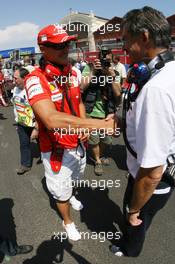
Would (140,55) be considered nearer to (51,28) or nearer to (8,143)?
(51,28)

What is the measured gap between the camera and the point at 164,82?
→ 1309 mm

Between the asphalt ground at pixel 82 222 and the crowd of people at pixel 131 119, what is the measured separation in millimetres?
144

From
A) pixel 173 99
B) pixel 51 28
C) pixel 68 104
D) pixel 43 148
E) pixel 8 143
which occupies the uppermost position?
pixel 51 28

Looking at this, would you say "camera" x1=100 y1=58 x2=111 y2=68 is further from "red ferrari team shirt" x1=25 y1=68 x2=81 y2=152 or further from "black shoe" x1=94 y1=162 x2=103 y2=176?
"black shoe" x1=94 y1=162 x2=103 y2=176

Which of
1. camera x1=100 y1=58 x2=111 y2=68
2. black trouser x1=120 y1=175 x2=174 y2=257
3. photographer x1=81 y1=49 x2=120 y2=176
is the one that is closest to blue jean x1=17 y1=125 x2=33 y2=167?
photographer x1=81 y1=49 x2=120 y2=176

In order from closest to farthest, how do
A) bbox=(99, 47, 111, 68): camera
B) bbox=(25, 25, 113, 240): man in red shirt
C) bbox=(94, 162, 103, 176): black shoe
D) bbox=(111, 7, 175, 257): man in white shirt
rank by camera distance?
bbox=(111, 7, 175, 257): man in white shirt → bbox=(25, 25, 113, 240): man in red shirt → bbox=(99, 47, 111, 68): camera → bbox=(94, 162, 103, 176): black shoe

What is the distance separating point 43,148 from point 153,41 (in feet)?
4.78

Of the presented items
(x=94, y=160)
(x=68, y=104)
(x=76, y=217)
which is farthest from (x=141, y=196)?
(x=94, y=160)

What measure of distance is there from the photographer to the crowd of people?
122cm

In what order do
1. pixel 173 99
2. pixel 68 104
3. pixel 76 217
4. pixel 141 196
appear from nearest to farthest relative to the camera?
1. pixel 173 99
2. pixel 141 196
3. pixel 68 104
4. pixel 76 217

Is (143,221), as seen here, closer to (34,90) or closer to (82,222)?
(34,90)

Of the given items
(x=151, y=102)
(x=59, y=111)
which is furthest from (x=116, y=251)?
(x=151, y=102)

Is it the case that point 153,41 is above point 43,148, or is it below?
above

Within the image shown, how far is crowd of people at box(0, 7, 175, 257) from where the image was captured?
1.34 meters
